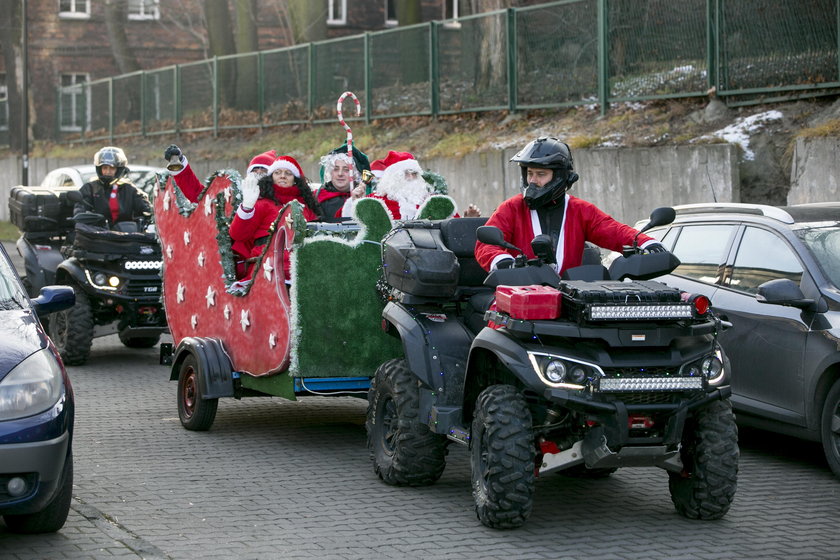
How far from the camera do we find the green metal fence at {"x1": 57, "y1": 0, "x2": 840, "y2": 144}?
54.9ft

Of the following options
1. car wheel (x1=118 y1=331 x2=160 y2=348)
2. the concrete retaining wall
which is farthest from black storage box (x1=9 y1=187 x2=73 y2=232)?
the concrete retaining wall

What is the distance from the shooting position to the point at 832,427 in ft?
26.5

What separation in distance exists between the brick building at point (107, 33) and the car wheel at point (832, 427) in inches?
1679

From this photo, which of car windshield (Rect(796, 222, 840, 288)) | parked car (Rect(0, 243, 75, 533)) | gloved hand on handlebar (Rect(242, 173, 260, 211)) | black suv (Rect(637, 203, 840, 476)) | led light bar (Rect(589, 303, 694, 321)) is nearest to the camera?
parked car (Rect(0, 243, 75, 533))

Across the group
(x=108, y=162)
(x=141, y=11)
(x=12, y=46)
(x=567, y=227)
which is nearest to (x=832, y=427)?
(x=567, y=227)

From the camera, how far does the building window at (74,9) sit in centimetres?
5088

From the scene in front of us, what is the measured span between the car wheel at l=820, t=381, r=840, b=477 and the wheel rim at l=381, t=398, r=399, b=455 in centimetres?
260

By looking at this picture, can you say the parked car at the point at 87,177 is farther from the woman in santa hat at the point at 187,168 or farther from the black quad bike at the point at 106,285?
the woman in santa hat at the point at 187,168

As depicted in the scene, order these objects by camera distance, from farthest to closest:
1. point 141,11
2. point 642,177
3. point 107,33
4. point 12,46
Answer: point 141,11 < point 107,33 < point 12,46 < point 642,177

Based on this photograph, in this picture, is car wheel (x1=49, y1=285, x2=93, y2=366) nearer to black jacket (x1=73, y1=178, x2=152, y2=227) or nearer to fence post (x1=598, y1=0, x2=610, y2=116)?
black jacket (x1=73, y1=178, x2=152, y2=227)

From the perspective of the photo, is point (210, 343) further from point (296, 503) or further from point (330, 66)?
→ point (330, 66)

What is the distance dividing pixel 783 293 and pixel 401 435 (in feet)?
8.06

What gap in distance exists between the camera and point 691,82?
59.5 ft

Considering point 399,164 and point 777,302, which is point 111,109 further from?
point 777,302
